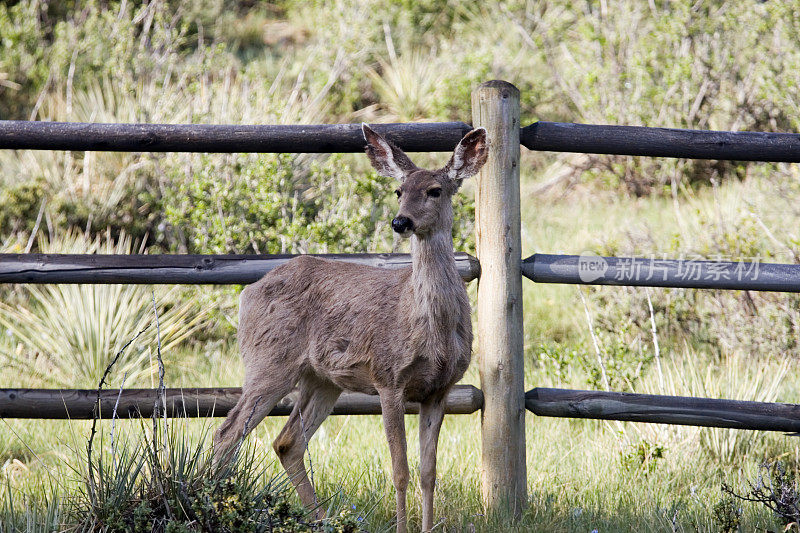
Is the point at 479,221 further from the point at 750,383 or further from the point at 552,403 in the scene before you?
the point at 750,383

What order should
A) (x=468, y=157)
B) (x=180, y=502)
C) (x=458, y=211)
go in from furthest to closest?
(x=458, y=211)
(x=468, y=157)
(x=180, y=502)

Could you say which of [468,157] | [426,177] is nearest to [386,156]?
[426,177]

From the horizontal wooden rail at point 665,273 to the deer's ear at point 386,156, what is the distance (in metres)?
0.86

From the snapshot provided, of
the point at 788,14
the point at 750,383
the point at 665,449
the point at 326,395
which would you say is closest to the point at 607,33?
the point at 788,14

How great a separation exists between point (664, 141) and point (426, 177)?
1316 mm

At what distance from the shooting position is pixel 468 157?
12.8 feet

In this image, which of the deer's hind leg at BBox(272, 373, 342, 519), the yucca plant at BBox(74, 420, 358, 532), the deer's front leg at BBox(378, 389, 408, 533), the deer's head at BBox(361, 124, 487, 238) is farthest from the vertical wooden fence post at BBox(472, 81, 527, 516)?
the yucca plant at BBox(74, 420, 358, 532)

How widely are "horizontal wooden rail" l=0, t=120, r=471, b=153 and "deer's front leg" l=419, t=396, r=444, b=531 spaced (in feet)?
4.36

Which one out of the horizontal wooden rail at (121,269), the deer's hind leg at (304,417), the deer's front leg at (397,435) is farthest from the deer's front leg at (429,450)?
the horizontal wooden rail at (121,269)

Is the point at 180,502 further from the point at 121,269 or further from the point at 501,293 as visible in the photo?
the point at 501,293

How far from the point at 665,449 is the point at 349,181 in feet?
12.1

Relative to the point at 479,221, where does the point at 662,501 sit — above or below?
below

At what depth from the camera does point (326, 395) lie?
4391 mm

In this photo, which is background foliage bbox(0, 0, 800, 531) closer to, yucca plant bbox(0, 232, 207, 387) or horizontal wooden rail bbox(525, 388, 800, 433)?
yucca plant bbox(0, 232, 207, 387)
